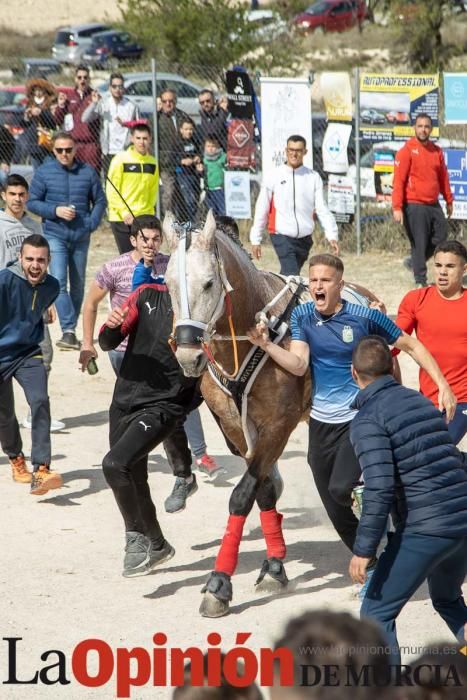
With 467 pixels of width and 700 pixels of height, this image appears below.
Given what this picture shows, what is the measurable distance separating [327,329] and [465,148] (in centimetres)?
1053

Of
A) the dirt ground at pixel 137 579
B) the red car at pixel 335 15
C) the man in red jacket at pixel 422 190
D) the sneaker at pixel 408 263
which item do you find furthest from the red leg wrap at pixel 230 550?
the red car at pixel 335 15

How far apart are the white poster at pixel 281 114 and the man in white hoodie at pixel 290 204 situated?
413 centimetres

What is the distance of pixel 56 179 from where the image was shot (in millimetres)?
12461

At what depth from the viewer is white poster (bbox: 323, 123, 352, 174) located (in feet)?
54.3

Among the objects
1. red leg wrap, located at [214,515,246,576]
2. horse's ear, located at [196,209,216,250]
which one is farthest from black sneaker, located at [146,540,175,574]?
horse's ear, located at [196,209,216,250]

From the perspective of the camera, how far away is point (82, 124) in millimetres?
16922

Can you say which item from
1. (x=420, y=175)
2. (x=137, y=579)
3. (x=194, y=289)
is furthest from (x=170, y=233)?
(x=420, y=175)

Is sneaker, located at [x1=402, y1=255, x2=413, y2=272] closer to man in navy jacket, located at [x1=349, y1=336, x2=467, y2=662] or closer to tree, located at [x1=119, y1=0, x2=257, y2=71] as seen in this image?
tree, located at [x1=119, y1=0, x2=257, y2=71]

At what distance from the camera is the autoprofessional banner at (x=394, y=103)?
16172mm

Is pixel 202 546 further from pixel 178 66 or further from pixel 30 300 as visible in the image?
pixel 178 66

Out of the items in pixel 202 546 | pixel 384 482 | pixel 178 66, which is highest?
pixel 178 66

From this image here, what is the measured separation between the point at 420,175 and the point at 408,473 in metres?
10.3

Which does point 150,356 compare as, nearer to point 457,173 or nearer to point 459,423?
point 459,423

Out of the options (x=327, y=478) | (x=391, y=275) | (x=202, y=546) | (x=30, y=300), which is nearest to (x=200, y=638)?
(x=327, y=478)
